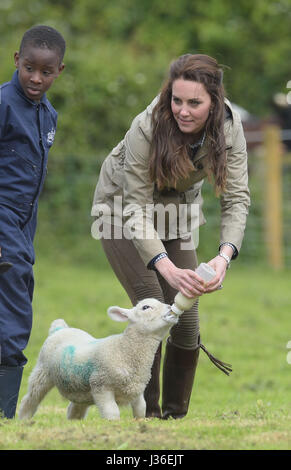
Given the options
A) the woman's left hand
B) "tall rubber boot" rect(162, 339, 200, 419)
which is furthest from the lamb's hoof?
"tall rubber boot" rect(162, 339, 200, 419)

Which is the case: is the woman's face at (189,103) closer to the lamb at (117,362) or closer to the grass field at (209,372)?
the lamb at (117,362)

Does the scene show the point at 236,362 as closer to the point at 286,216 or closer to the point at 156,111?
the point at 156,111

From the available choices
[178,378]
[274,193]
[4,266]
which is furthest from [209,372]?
[274,193]

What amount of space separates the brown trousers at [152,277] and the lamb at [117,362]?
0.81 feet

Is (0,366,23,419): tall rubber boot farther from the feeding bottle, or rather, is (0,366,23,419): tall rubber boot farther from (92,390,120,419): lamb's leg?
the feeding bottle

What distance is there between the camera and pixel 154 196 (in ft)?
16.5

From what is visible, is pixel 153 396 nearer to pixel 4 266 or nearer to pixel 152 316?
pixel 152 316

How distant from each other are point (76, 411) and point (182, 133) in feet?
6.30

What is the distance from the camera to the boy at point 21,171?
4.64 m

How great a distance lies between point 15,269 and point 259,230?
11.4 m

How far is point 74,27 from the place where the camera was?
24.9m

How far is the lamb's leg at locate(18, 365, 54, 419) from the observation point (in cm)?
525
